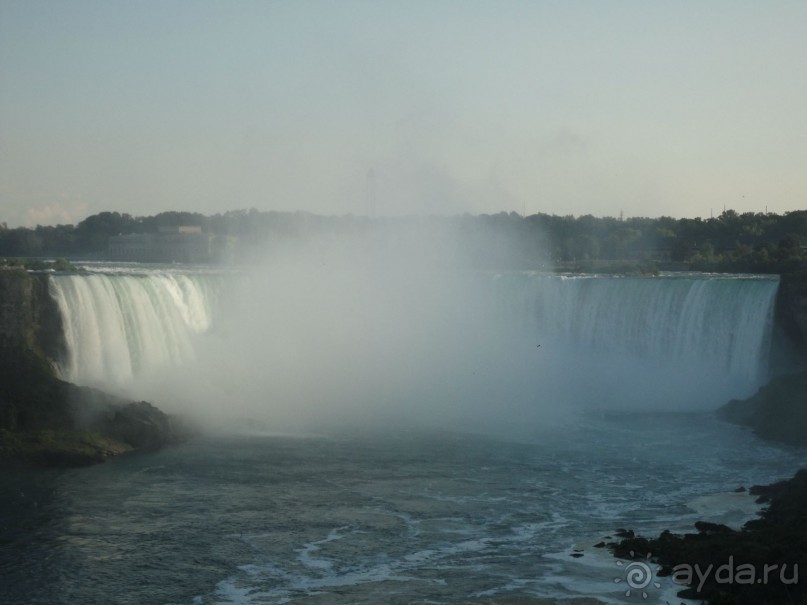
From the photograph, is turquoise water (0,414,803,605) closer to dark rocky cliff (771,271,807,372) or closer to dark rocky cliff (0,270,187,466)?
dark rocky cliff (0,270,187,466)

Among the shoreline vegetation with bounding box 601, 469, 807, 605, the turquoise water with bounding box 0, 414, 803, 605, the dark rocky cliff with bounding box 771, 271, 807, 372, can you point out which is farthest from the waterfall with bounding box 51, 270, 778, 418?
the shoreline vegetation with bounding box 601, 469, 807, 605

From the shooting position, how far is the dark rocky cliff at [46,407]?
792 inches

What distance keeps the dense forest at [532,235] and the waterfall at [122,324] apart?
22.3 m

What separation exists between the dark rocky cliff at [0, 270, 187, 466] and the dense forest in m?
27.2

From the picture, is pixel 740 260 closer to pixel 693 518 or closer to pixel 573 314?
pixel 573 314

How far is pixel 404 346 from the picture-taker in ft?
113

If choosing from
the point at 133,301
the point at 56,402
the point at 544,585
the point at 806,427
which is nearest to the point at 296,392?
the point at 133,301

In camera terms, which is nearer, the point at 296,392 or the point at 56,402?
the point at 56,402

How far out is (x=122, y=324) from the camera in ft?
82.4

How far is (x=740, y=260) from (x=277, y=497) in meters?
30.0

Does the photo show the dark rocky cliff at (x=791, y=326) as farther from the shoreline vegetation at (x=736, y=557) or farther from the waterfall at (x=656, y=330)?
the shoreline vegetation at (x=736, y=557)

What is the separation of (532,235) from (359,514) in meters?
50.3

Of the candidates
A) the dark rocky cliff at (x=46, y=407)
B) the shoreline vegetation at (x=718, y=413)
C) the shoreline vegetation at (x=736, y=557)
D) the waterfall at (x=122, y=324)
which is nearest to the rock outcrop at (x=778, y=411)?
the shoreline vegetation at (x=718, y=413)

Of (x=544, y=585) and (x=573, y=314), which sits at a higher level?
(x=573, y=314)
